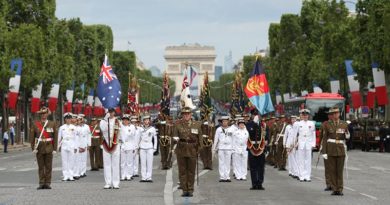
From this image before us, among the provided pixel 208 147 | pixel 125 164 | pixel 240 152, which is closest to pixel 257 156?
pixel 240 152

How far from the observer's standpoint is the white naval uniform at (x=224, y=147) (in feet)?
90.0

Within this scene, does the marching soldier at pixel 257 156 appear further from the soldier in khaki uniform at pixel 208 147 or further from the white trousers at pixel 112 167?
the soldier in khaki uniform at pixel 208 147

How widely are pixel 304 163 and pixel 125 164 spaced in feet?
16.0

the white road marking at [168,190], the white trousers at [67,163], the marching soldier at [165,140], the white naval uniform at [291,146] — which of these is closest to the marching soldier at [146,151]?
the white road marking at [168,190]

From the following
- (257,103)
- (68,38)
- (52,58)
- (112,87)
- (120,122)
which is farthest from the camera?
(68,38)

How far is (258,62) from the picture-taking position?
35.2 metres

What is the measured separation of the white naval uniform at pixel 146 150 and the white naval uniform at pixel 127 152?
34 centimetres

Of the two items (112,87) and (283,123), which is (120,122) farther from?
(283,123)

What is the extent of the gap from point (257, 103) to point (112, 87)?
630 cm

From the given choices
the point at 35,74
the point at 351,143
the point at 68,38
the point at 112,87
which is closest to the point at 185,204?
the point at 112,87

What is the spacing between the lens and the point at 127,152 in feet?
92.2

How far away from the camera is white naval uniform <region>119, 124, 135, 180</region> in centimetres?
2720

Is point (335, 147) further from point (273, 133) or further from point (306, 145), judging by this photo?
point (273, 133)

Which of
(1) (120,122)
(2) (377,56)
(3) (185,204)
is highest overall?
(2) (377,56)
